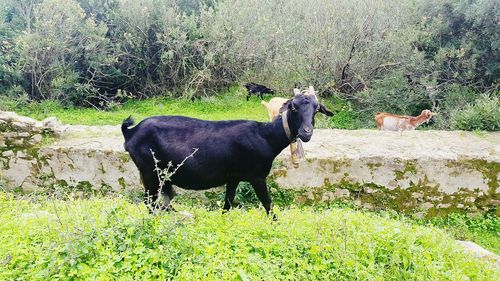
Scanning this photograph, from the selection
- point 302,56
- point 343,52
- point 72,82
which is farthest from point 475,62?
point 72,82

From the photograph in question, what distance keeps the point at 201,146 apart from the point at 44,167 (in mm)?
4929

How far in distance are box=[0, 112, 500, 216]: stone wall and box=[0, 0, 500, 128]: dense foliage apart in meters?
3.83

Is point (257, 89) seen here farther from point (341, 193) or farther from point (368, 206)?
point (368, 206)

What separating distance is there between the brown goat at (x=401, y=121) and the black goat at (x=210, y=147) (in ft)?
18.9

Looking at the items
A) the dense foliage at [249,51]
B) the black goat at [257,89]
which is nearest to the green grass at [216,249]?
the dense foliage at [249,51]

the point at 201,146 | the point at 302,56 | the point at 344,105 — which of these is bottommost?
the point at 344,105

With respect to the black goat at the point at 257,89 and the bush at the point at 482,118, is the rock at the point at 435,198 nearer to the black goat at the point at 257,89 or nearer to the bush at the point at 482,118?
the bush at the point at 482,118

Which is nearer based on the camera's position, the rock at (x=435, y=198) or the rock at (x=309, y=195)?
the rock at (x=435, y=198)

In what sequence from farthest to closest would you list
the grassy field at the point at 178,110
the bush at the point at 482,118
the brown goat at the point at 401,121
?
1. the grassy field at the point at 178,110
2. the brown goat at the point at 401,121
3. the bush at the point at 482,118

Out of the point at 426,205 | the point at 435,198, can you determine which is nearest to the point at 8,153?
the point at 426,205

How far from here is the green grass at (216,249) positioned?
172 inches

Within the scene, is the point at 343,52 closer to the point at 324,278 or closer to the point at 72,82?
the point at 72,82

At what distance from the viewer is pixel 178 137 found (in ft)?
20.3

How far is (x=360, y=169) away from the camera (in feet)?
28.5
